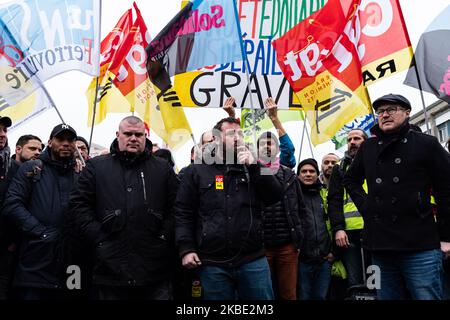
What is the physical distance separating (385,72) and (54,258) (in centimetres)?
425

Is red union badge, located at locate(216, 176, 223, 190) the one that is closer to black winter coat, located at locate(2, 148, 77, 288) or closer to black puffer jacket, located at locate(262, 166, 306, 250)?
black puffer jacket, located at locate(262, 166, 306, 250)

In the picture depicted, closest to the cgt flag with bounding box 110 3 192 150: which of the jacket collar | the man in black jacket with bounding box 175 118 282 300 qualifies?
the jacket collar

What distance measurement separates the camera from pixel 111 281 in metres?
4.06

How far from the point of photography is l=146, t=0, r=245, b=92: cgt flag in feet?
20.7

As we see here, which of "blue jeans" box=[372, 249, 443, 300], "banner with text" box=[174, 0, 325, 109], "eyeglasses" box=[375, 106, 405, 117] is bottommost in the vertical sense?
"blue jeans" box=[372, 249, 443, 300]

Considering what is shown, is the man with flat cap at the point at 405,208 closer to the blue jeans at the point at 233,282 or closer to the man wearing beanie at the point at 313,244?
the blue jeans at the point at 233,282

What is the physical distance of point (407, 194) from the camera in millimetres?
4070

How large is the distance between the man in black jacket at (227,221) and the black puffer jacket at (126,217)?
198mm

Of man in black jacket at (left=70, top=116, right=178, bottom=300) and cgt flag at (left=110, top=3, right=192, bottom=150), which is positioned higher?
cgt flag at (left=110, top=3, right=192, bottom=150)

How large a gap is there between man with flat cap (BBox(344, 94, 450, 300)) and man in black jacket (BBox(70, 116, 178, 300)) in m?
1.62

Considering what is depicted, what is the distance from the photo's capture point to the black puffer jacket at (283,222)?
5273mm
